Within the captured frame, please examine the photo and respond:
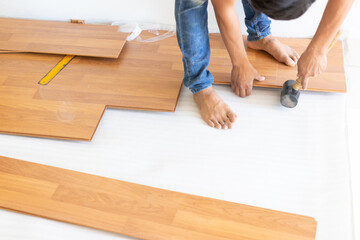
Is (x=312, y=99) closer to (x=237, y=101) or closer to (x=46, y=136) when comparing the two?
(x=237, y=101)

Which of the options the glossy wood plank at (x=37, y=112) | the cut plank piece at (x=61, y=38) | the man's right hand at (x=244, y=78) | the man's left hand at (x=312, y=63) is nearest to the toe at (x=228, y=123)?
the man's right hand at (x=244, y=78)

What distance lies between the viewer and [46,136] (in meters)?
1.88

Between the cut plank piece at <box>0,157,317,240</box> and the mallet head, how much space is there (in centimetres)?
68

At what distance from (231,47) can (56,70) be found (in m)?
1.21

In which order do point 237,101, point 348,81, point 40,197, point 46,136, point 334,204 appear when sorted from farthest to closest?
1. point 348,81
2. point 237,101
3. point 46,136
4. point 40,197
5. point 334,204

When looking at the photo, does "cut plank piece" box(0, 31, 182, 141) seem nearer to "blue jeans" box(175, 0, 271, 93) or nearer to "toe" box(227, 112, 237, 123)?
"blue jeans" box(175, 0, 271, 93)

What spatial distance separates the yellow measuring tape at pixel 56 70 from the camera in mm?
2182

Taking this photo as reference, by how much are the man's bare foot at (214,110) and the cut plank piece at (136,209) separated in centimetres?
49

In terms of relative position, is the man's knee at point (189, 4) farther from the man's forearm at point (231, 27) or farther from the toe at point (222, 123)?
the toe at point (222, 123)

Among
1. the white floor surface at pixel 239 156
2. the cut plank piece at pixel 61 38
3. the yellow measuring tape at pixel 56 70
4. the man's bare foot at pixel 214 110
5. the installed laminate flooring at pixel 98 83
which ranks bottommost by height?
the white floor surface at pixel 239 156

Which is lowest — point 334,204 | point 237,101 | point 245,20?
point 334,204

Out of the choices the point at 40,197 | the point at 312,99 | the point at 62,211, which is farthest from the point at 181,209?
the point at 312,99

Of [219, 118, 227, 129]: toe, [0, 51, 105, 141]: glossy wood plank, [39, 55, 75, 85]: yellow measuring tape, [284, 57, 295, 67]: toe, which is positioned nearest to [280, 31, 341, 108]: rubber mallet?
[284, 57, 295, 67]: toe

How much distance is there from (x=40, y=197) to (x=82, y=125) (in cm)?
47
